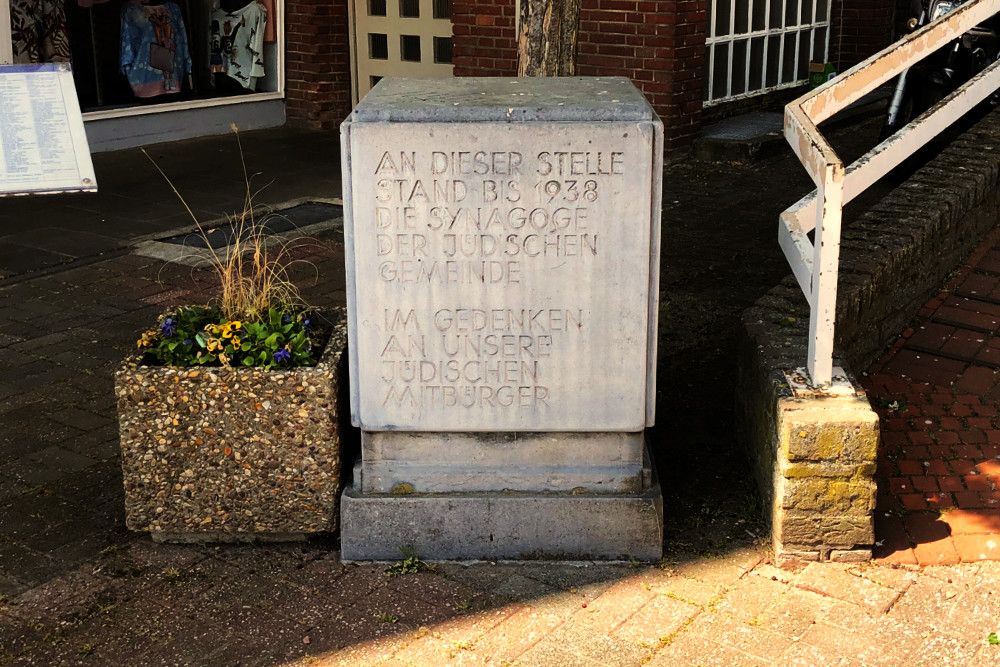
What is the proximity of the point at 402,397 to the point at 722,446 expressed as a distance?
1514mm

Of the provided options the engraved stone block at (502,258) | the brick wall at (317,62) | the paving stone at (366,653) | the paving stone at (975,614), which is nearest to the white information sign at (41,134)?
the engraved stone block at (502,258)

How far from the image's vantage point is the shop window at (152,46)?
10.3m

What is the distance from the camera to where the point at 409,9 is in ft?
37.8

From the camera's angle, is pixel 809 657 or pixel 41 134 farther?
pixel 41 134

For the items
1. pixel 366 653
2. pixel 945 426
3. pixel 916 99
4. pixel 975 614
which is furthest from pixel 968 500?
pixel 916 99

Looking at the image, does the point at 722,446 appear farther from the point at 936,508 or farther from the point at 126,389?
the point at 126,389

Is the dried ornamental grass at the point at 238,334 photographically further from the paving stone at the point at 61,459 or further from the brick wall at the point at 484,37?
the brick wall at the point at 484,37

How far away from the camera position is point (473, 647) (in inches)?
131

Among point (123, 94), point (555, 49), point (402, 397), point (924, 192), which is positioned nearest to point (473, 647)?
point (402, 397)

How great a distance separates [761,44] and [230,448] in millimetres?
9156

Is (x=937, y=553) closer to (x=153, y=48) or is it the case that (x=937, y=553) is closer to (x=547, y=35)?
(x=547, y=35)

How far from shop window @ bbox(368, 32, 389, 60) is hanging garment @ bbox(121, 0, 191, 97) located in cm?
176

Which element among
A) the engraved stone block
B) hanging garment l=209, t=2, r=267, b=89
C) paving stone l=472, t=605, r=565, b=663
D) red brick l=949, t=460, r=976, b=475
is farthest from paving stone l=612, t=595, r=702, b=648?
hanging garment l=209, t=2, r=267, b=89

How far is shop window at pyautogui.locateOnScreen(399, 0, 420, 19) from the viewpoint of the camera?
11453 mm
